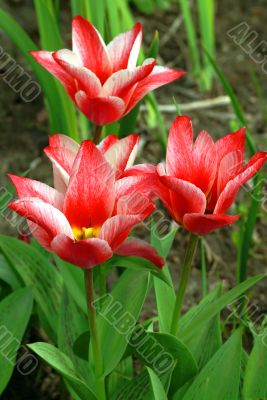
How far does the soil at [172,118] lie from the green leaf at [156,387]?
51cm

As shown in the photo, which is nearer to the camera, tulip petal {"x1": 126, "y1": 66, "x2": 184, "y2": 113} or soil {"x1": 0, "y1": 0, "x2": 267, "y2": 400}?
tulip petal {"x1": 126, "y1": 66, "x2": 184, "y2": 113}

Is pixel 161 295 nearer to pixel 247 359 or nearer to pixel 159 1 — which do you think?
pixel 247 359

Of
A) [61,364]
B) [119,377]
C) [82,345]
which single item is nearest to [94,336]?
[61,364]

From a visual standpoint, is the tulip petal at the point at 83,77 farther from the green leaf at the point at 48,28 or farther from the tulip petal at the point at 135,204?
the green leaf at the point at 48,28

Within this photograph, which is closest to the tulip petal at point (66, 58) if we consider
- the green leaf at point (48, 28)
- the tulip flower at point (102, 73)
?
the tulip flower at point (102, 73)

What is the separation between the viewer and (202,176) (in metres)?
1.01

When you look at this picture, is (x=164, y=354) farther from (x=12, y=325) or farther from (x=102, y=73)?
(x=102, y=73)

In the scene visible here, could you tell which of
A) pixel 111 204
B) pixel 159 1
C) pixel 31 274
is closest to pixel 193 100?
pixel 159 1

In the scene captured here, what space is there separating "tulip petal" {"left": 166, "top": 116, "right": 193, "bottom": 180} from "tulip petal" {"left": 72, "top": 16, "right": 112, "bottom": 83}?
23 cm

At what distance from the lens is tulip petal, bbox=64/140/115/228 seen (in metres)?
0.93

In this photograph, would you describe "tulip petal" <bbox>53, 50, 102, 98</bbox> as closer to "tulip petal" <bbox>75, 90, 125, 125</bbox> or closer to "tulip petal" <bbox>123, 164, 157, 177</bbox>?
"tulip petal" <bbox>75, 90, 125, 125</bbox>

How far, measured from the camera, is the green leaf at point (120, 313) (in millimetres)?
1130

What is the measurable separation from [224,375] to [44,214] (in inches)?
15.9

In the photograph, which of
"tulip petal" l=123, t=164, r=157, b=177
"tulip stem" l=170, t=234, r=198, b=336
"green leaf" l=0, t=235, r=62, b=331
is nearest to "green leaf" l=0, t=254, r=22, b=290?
"green leaf" l=0, t=235, r=62, b=331
